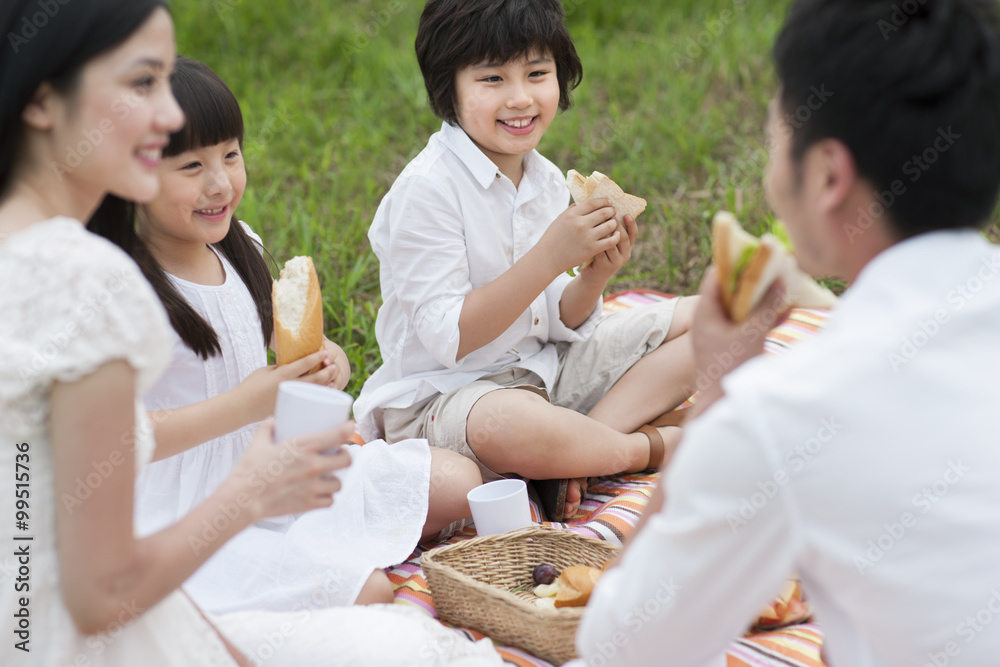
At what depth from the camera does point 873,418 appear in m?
1.15

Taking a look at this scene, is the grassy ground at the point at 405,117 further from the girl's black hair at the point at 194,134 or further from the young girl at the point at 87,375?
the young girl at the point at 87,375

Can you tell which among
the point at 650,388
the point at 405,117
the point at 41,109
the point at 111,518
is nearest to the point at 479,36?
the point at 650,388

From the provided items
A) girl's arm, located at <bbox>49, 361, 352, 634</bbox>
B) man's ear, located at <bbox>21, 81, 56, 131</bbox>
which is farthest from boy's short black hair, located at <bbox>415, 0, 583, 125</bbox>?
girl's arm, located at <bbox>49, 361, 352, 634</bbox>

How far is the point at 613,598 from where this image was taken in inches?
50.4

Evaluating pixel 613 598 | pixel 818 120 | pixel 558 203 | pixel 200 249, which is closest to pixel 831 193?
pixel 818 120

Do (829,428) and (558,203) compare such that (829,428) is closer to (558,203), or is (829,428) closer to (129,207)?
(129,207)

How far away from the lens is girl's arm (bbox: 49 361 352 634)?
1.29 meters

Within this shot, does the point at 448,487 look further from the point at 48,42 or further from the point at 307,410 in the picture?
the point at 48,42

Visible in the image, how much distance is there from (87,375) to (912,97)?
1.15 m

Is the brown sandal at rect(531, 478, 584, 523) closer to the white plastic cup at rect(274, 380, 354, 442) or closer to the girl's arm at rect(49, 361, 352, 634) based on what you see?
the white plastic cup at rect(274, 380, 354, 442)

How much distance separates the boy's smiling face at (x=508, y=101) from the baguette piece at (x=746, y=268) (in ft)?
4.83

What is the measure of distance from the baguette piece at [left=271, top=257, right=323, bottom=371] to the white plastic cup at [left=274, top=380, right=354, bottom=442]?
1.61 feet

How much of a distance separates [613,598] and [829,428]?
1.22 ft

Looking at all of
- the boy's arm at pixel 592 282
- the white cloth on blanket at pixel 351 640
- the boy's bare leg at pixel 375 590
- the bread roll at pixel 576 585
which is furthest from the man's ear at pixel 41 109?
the boy's arm at pixel 592 282
